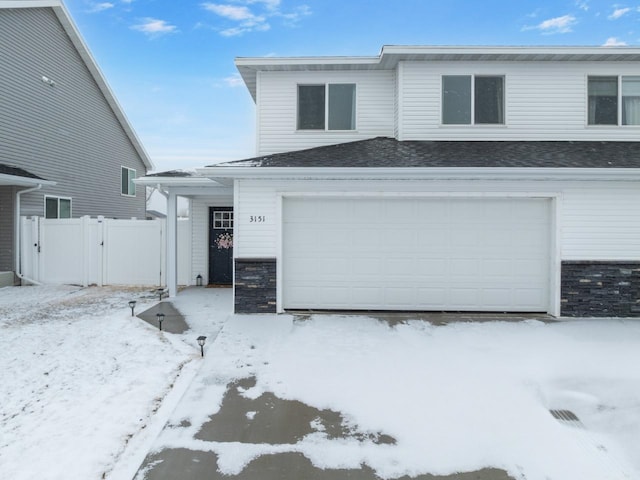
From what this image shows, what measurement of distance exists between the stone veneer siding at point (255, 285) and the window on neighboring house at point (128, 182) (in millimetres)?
12327

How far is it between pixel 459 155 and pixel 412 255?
7.69ft

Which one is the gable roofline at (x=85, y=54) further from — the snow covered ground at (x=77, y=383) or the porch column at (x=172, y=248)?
the snow covered ground at (x=77, y=383)

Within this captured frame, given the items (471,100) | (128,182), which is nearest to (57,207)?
(128,182)

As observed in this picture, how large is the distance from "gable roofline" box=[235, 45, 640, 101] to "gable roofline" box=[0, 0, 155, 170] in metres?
8.09

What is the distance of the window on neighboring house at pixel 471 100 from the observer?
10148mm

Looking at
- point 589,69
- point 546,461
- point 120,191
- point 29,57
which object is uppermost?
point 29,57

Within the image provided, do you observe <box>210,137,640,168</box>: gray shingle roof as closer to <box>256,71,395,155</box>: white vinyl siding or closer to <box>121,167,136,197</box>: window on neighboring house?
<box>256,71,395,155</box>: white vinyl siding

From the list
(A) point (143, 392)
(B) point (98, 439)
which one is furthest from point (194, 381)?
(B) point (98, 439)

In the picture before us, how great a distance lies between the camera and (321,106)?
34.3 ft

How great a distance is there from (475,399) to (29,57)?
1573cm

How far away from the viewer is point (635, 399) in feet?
15.9

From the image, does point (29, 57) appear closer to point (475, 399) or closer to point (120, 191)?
point (120, 191)

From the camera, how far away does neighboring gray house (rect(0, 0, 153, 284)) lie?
12438mm

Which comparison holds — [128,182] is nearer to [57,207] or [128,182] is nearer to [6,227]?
[57,207]
